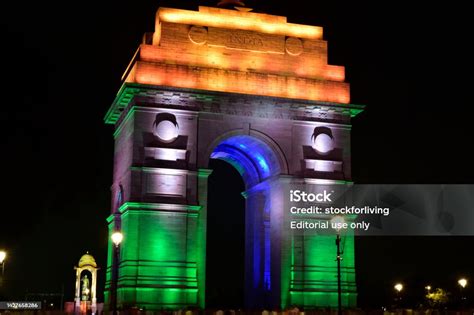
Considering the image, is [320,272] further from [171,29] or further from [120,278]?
[171,29]

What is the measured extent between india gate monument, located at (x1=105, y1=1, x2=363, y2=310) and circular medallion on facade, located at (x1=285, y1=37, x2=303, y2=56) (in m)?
0.09

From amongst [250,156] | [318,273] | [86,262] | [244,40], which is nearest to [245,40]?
[244,40]

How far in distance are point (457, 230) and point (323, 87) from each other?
663 inches

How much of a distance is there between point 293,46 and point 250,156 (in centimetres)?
766

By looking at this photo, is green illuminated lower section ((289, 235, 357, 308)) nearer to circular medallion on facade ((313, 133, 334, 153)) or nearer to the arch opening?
the arch opening

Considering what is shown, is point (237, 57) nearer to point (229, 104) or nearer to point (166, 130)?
point (229, 104)

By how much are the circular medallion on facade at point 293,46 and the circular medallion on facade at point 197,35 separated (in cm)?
537

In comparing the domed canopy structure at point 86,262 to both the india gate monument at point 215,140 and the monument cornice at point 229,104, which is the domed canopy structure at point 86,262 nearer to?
the india gate monument at point 215,140

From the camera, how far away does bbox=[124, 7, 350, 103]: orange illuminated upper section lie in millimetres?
49594

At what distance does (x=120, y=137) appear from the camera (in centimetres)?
5334

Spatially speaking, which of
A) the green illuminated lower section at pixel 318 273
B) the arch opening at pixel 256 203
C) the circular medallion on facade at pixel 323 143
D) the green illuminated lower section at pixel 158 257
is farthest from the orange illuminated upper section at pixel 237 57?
the green illuminated lower section at pixel 318 273

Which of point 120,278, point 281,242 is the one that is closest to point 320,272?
point 281,242

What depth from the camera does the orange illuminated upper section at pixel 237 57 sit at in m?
49.6

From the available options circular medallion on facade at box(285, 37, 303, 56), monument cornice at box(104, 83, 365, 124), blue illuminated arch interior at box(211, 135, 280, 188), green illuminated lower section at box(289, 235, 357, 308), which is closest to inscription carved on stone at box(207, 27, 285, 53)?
circular medallion on facade at box(285, 37, 303, 56)
